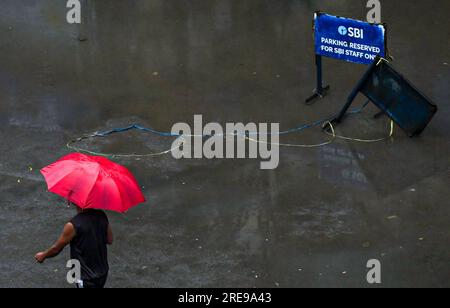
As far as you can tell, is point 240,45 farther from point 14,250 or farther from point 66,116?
point 14,250

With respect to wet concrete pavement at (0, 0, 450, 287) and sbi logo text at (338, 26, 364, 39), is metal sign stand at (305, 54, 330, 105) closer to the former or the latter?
wet concrete pavement at (0, 0, 450, 287)

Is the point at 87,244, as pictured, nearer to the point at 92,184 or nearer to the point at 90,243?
the point at 90,243

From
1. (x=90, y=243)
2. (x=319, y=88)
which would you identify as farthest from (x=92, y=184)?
(x=319, y=88)

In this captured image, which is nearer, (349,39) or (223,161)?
(223,161)

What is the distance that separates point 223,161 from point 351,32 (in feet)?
8.36

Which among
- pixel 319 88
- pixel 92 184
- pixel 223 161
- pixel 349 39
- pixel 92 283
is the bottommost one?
pixel 92 283

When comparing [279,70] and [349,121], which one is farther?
[279,70]

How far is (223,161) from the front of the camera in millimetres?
11062

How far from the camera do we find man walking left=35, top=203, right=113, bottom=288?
732 centimetres

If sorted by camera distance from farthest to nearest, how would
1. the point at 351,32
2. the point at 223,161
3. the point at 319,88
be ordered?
1. the point at 319,88
2. the point at 351,32
3. the point at 223,161

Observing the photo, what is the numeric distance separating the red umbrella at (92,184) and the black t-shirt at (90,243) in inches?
5.9

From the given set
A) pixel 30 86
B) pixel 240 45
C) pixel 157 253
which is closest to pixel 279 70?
pixel 240 45

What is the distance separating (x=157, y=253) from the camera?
9359 mm
